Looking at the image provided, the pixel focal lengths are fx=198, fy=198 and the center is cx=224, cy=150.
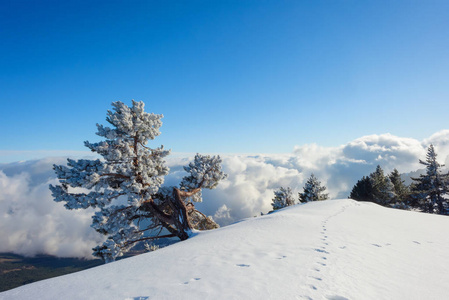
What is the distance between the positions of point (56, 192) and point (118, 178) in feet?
12.3

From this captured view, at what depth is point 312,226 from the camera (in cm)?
880

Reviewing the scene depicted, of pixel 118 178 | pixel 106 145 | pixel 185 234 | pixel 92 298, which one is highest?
pixel 106 145

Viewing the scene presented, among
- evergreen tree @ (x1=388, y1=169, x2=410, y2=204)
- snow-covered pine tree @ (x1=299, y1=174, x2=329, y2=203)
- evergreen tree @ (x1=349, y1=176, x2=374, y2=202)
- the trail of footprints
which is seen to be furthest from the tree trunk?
evergreen tree @ (x1=349, y1=176, x2=374, y2=202)

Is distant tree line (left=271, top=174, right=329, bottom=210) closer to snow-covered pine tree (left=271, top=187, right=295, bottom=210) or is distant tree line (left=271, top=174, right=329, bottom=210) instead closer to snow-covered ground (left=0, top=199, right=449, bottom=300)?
snow-covered pine tree (left=271, top=187, right=295, bottom=210)

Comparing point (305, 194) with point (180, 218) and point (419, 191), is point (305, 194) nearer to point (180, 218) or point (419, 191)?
point (419, 191)

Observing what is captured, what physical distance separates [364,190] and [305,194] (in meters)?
14.6

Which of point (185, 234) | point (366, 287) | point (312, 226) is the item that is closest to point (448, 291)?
point (366, 287)

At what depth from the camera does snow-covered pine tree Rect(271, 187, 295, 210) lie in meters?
36.1

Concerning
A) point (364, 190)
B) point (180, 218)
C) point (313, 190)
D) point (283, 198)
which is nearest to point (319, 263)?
point (180, 218)

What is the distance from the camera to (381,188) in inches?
1470

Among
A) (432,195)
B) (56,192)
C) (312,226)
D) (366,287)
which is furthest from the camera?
(432,195)

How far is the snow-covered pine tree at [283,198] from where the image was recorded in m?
36.1

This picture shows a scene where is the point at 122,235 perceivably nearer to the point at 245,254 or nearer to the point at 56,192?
the point at 56,192

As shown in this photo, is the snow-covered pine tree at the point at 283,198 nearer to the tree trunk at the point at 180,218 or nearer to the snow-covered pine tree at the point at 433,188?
the snow-covered pine tree at the point at 433,188
